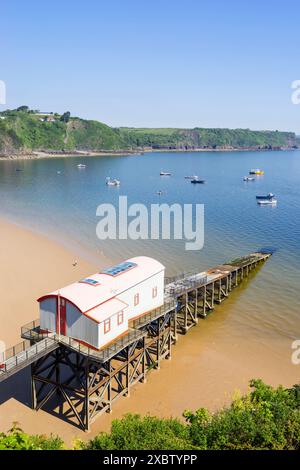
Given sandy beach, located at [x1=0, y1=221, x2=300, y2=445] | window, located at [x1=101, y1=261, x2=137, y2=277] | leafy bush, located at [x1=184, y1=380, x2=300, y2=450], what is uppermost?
window, located at [x1=101, y1=261, x2=137, y2=277]

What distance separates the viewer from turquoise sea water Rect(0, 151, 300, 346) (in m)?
48.8

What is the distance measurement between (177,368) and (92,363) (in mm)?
9326

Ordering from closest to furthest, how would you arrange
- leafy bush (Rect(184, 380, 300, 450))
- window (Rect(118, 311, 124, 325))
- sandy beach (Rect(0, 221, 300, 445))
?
leafy bush (Rect(184, 380, 300, 450))
sandy beach (Rect(0, 221, 300, 445))
window (Rect(118, 311, 124, 325))

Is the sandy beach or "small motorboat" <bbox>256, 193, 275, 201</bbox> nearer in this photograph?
the sandy beach

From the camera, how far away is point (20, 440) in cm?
1542

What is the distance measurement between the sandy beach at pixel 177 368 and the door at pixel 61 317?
547 centimetres

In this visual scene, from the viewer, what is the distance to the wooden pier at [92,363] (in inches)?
1075

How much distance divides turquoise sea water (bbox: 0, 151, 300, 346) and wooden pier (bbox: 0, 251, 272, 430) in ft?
32.1

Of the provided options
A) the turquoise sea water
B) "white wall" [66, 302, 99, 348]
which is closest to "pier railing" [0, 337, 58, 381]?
"white wall" [66, 302, 99, 348]

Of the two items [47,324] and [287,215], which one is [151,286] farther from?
[287,215]

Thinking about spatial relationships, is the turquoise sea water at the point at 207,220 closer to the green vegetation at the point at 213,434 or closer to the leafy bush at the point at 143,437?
the green vegetation at the point at 213,434

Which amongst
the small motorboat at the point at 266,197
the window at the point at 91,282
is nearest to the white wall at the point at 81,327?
the window at the point at 91,282

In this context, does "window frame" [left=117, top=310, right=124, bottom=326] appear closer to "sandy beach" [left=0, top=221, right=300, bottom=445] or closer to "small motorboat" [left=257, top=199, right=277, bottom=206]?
"sandy beach" [left=0, top=221, right=300, bottom=445]
